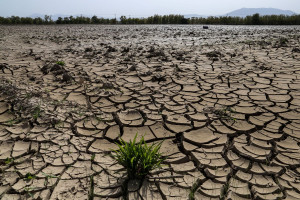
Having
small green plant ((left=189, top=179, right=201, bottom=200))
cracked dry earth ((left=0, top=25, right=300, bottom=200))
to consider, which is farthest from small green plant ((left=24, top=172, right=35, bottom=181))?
small green plant ((left=189, top=179, right=201, bottom=200))

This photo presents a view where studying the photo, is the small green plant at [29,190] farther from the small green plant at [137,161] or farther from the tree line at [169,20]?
the tree line at [169,20]

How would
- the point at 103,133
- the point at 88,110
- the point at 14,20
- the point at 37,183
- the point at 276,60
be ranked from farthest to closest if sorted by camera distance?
the point at 14,20 < the point at 276,60 < the point at 88,110 < the point at 103,133 < the point at 37,183

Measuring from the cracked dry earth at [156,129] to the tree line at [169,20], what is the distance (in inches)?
691

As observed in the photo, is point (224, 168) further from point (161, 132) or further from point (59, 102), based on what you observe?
point (59, 102)

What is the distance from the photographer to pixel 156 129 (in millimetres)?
2584

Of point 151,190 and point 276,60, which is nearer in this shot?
point 151,190

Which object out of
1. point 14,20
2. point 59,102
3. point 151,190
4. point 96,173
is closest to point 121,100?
point 59,102

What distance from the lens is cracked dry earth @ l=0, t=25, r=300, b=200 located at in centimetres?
176

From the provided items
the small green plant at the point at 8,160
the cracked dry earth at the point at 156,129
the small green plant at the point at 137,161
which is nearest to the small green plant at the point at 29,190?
the cracked dry earth at the point at 156,129

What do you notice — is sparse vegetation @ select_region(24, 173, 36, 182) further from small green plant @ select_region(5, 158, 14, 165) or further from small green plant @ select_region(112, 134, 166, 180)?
small green plant @ select_region(112, 134, 166, 180)

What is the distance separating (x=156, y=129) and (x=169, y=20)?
22.0m

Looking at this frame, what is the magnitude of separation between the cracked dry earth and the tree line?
1754 centimetres

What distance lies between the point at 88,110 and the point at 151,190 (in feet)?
5.23

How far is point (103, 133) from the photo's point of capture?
250 centimetres
